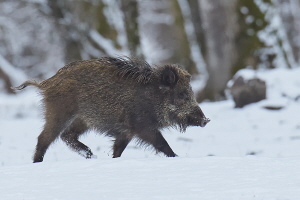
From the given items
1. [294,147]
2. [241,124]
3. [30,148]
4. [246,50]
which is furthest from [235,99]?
[30,148]

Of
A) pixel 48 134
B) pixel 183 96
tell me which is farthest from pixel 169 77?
pixel 48 134

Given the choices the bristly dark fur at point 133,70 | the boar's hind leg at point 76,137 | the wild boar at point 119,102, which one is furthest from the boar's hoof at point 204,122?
the boar's hind leg at point 76,137

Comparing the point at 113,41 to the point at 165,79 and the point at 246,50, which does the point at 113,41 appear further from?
the point at 165,79

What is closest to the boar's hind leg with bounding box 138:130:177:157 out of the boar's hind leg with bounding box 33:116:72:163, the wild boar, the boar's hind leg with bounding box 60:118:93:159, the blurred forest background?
the wild boar

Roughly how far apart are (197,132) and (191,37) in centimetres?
1567

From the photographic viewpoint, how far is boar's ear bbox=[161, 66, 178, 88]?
8.24 metres

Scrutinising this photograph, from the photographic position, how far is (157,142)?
26.0 feet

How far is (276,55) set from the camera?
15.4 m

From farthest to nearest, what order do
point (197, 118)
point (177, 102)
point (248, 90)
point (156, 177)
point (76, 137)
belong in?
point (248, 90), point (76, 137), point (177, 102), point (197, 118), point (156, 177)

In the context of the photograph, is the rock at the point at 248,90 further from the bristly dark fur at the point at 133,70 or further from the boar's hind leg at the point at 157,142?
the boar's hind leg at the point at 157,142

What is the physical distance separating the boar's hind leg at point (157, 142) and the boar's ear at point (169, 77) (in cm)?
69

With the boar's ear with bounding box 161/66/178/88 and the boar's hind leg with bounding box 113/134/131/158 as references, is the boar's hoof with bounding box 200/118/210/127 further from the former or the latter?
the boar's hind leg with bounding box 113/134/131/158

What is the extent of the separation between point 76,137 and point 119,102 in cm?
83

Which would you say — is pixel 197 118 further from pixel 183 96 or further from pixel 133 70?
pixel 133 70
